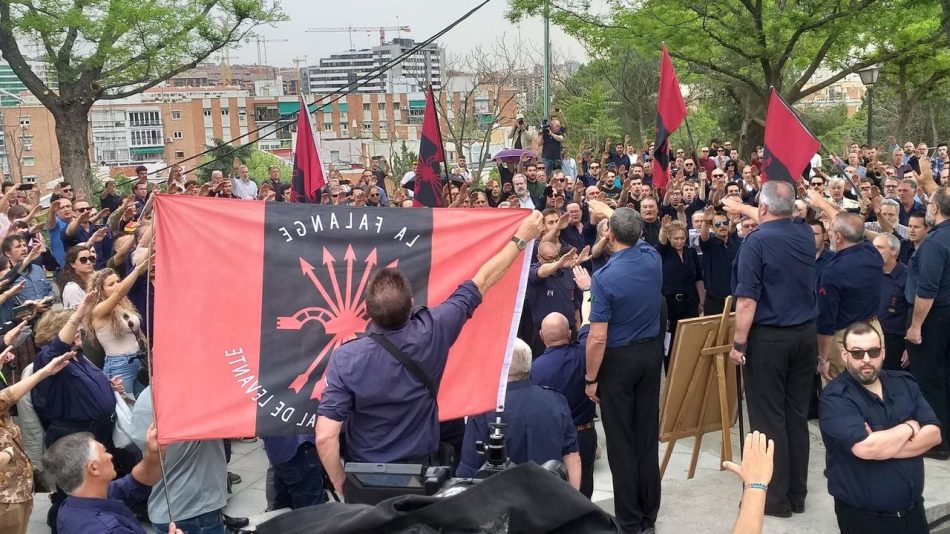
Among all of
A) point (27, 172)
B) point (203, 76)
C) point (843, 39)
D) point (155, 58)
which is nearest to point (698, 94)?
point (843, 39)

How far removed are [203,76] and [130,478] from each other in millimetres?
188262

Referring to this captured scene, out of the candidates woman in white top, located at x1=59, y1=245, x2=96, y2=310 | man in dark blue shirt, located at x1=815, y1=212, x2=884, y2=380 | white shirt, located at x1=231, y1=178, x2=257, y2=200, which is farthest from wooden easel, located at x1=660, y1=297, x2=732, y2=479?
white shirt, located at x1=231, y1=178, x2=257, y2=200

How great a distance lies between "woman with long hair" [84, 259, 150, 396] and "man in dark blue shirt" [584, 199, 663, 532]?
3.45m

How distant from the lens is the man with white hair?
491 cm

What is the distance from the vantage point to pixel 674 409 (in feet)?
22.0

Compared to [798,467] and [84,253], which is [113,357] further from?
[798,467]

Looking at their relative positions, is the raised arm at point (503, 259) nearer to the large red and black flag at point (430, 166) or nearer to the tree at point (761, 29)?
→ the large red and black flag at point (430, 166)

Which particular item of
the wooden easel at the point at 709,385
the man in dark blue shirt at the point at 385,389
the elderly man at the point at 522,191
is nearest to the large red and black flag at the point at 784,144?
the wooden easel at the point at 709,385

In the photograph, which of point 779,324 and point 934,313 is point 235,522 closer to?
point 779,324

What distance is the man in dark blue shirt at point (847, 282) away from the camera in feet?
21.6

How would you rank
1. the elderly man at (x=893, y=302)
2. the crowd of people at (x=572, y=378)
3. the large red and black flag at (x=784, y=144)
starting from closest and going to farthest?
1. the crowd of people at (x=572, y=378)
2. the large red and black flag at (x=784, y=144)
3. the elderly man at (x=893, y=302)

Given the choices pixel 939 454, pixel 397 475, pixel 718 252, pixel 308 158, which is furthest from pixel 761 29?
pixel 397 475

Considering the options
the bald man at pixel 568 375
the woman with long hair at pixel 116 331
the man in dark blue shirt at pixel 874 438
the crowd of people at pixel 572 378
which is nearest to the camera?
the crowd of people at pixel 572 378

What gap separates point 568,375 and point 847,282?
7.58ft
